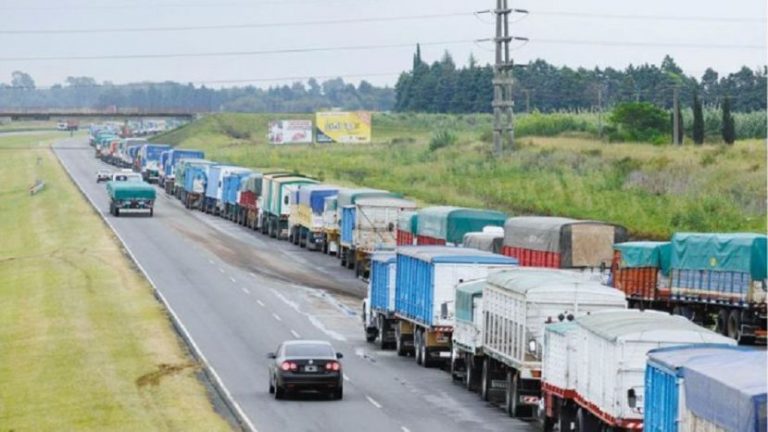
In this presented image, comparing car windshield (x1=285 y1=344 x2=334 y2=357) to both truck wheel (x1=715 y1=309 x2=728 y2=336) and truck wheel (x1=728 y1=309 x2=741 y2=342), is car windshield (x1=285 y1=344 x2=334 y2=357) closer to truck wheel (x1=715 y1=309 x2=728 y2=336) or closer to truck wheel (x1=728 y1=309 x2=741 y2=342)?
truck wheel (x1=728 y1=309 x2=741 y2=342)

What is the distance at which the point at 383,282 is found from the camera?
52.0 metres

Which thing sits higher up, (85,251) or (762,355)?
(762,355)

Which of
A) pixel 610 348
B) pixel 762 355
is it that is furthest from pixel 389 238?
pixel 762 355

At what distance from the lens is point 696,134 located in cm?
11256

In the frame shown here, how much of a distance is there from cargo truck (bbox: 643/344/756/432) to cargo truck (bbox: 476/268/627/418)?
358 inches

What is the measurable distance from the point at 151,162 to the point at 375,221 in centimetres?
8065

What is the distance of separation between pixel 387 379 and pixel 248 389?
164 inches

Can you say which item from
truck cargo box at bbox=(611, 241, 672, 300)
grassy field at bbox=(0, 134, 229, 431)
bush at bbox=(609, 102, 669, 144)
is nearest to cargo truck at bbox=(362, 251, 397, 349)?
grassy field at bbox=(0, 134, 229, 431)

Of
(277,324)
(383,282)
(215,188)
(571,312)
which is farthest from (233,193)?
(571,312)

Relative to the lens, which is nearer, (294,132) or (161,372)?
(161,372)

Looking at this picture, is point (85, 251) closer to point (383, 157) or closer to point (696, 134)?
point (696, 134)

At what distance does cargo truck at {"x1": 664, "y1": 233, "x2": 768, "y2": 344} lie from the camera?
48.8 meters

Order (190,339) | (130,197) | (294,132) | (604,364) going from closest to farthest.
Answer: (604,364) → (190,339) → (130,197) → (294,132)

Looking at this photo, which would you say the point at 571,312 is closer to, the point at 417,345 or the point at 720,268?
the point at 417,345
